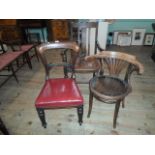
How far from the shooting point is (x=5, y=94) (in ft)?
7.24

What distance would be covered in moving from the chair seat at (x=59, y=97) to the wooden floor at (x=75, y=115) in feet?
1.38

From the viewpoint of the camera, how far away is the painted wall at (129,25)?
13.7 feet

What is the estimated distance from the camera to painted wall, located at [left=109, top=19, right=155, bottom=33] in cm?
416

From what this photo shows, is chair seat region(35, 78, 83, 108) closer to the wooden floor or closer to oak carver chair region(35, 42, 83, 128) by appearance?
oak carver chair region(35, 42, 83, 128)

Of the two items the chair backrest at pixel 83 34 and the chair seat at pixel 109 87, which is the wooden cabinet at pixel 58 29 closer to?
the chair backrest at pixel 83 34

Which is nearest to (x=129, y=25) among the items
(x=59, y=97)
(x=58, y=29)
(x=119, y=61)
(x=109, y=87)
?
(x=58, y=29)

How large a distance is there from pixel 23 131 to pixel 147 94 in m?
→ 1.84

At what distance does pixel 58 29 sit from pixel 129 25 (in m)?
2.21

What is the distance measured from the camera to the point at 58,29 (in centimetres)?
431

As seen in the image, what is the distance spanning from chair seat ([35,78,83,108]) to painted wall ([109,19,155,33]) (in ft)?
11.3

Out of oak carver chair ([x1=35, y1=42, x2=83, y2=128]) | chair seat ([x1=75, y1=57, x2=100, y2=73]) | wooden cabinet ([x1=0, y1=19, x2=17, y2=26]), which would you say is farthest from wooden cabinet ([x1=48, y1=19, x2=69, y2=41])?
oak carver chair ([x1=35, y1=42, x2=83, y2=128])

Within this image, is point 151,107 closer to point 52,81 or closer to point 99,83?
point 99,83

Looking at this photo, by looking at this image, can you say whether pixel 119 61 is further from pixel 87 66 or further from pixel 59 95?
pixel 59 95
